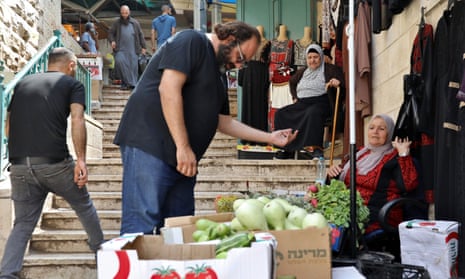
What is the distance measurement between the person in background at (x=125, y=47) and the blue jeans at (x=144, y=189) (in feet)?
24.8

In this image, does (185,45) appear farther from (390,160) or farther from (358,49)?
(358,49)

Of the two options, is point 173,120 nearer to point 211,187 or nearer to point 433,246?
point 433,246

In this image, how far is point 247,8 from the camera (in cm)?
858

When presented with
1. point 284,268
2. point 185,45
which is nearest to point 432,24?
point 185,45

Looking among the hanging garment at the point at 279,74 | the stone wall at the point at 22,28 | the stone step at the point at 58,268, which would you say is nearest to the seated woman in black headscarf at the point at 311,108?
the hanging garment at the point at 279,74

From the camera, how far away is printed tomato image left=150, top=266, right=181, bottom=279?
132 centimetres

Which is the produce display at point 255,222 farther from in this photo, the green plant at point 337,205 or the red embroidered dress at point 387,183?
the red embroidered dress at point 387,183

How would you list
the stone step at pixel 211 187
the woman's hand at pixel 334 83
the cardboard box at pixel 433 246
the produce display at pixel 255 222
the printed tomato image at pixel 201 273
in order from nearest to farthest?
the printed tomato image at pixel 201 273 < the produce display at pixel 255 222 < the cardboard box at pixel 433 246 < the stone step at pixel 211 187 < the woman's hand at pixel 334 83

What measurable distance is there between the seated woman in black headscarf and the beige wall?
0.73 m

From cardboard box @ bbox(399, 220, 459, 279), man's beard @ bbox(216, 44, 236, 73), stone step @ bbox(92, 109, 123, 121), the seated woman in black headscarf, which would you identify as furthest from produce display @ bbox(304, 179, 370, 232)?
stone step @ bbox(92, 109, 123, 121)

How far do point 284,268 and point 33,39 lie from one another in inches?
242

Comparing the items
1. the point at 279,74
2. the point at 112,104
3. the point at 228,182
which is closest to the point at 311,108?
the point at 228,182

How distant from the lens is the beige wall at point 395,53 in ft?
13.5

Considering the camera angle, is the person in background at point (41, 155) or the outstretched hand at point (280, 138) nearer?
the outstretched hand at point (280, 138)
